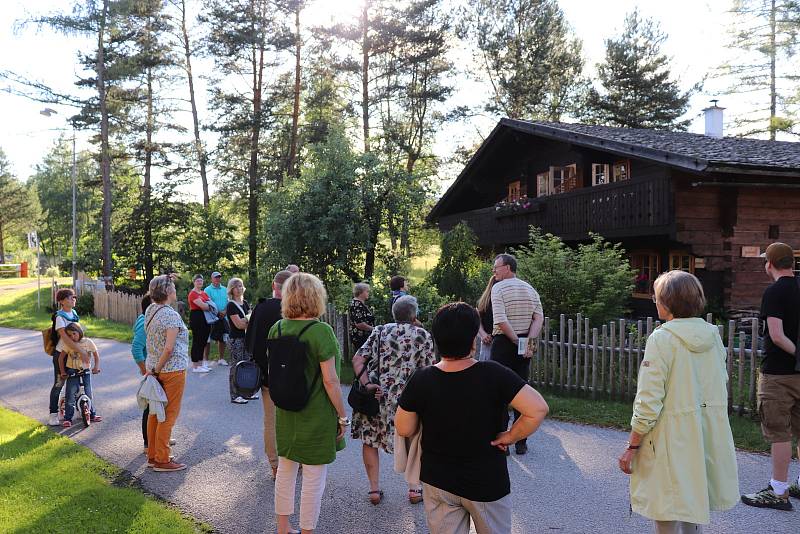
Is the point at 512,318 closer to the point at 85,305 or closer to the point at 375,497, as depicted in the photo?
the point at 375,497

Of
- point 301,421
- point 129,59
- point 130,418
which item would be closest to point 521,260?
point 130,418

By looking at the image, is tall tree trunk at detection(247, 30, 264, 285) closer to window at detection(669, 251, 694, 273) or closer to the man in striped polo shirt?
window at detection(669, 251, 694, 273)

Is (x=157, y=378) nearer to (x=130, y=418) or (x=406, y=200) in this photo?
(x=130, y=418)

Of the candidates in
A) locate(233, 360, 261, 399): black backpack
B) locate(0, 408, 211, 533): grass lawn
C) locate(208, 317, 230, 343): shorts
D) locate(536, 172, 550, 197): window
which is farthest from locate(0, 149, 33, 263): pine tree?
locate(233, 360, 261, 399): black backpack

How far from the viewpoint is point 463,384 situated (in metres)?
2.99

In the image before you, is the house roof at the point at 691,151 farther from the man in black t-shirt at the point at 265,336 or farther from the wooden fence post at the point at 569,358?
the man in black t-shirt at the point at 265,336

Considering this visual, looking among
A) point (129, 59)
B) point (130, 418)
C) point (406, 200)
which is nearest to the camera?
point (130, 418)

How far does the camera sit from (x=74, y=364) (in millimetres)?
8094

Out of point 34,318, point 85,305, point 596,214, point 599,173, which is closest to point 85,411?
point 596,214

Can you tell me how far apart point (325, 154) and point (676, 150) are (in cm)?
973

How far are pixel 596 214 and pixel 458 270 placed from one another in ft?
21.0

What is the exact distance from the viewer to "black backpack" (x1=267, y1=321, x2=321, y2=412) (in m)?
4.17

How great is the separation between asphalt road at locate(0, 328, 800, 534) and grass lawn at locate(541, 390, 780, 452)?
0.27m

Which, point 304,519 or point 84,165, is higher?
point 84,165
